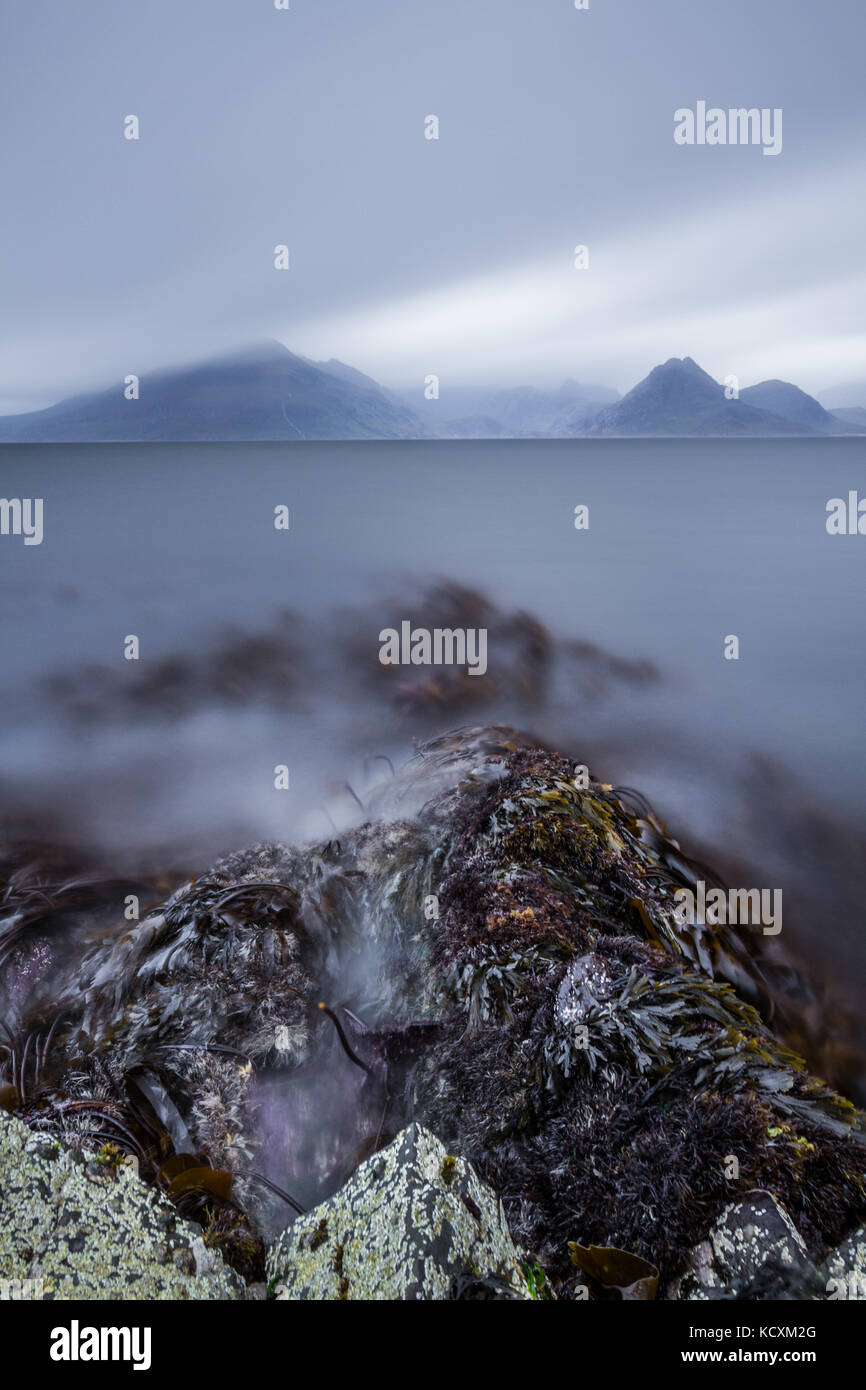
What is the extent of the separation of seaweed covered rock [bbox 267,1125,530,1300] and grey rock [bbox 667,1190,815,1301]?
420 mm

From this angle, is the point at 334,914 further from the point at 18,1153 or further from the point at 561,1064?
the point at 18,1153

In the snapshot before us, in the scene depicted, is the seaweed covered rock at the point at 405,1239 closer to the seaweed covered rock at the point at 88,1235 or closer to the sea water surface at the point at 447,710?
the seaweed covered rock at the point at 88,1235

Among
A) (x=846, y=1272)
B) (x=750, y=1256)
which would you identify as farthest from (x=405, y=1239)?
(x=846, y=1272)

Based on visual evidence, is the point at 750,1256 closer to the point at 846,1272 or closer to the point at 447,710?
the point at 846,1272

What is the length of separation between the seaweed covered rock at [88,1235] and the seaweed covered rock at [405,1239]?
208mm

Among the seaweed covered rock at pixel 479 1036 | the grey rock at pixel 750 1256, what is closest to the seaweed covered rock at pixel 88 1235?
the seaweed covered rock at pixel 479 1036

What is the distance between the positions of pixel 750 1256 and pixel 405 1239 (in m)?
→ 0.76

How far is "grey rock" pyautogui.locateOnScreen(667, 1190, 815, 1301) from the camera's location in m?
1.54

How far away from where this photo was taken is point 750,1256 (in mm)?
1553

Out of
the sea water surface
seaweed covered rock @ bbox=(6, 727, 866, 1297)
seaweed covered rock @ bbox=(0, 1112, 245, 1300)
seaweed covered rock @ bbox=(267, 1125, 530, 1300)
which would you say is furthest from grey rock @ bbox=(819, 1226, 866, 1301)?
the sea water surface

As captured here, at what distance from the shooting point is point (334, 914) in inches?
111

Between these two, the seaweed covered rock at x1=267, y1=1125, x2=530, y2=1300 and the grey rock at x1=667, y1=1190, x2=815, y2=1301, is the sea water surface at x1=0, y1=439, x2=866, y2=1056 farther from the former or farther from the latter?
the seaweed covered rock at x1=267, y1=1125, x2=530, y2=1300

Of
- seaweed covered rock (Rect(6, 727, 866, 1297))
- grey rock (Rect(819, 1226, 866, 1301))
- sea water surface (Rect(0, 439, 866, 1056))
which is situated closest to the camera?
grey rock (Rect(819, 1226, 866, 1301))
